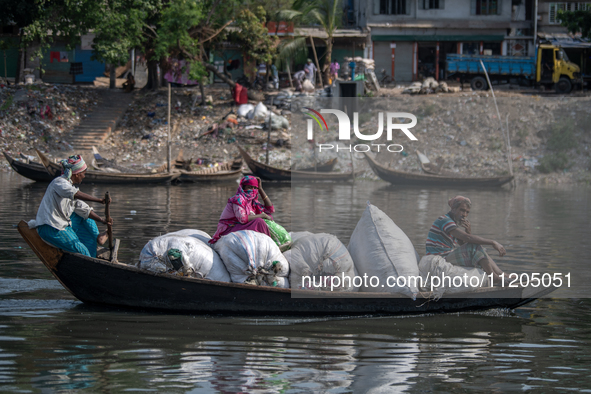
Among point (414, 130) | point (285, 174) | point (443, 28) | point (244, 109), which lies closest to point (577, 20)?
point (443, 28)

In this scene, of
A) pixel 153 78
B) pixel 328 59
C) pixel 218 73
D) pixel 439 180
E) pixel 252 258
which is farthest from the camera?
pixel 328 59

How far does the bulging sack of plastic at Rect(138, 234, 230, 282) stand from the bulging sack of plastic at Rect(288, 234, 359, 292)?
2.05 feet

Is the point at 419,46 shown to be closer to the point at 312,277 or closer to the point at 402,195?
the point at 402,195

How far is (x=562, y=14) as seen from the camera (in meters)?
22.0

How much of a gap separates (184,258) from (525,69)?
21912 millimetres

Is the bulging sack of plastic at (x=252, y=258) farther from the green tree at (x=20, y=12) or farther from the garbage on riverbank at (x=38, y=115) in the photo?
the green tree at (x=20, y=12)

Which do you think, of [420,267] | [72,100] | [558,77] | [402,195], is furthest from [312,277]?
[558,77]

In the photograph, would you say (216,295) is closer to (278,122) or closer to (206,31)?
(278,122)

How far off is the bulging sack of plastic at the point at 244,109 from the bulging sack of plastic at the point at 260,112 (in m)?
0.34

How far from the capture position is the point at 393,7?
27250 millimetres

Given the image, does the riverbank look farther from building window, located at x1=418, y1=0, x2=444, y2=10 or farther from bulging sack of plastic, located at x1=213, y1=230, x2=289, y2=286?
bulging sack of plastic, located at x1=213, y1=230, x2=289, y2=286

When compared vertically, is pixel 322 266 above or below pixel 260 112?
below

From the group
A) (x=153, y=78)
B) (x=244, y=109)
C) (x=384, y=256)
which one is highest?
(x=153, y=78)

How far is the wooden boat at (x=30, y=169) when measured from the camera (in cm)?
1706
